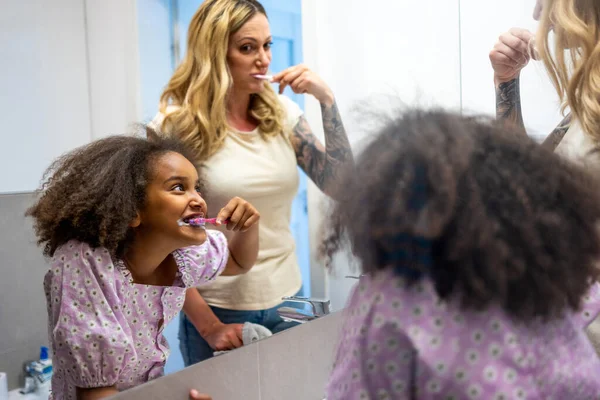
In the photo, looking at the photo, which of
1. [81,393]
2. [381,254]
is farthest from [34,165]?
[381,254]

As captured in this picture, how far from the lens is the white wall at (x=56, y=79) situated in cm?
71

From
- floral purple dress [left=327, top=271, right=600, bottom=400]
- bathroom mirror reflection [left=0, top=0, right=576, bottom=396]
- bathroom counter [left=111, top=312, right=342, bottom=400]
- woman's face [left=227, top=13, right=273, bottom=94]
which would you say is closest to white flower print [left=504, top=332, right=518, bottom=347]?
floral purple dress [left=327, top=271, right=600, bottom=400]

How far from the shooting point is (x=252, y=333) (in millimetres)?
974

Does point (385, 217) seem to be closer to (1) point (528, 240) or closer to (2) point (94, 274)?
(1) point (528, 240)

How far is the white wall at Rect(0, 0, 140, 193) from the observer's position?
708mm

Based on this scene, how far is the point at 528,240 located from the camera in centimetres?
45

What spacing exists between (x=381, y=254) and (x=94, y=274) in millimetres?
410

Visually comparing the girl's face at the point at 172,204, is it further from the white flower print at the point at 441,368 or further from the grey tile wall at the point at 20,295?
the white flower print at the point at 441,368

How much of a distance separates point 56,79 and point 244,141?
32 centimetres

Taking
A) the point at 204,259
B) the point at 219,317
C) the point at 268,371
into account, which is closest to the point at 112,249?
the point at 204,259

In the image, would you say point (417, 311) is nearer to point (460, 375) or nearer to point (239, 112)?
point (460, 375)

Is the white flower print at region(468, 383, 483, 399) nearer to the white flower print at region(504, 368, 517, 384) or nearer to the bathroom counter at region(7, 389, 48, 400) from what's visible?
the white flower print at region(504, 368, 517, 384)

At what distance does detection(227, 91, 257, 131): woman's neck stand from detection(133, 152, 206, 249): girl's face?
0.18m

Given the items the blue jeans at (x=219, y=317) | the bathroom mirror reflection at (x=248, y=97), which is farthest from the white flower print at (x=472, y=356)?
the blue jeans at (x=219, y=317)
